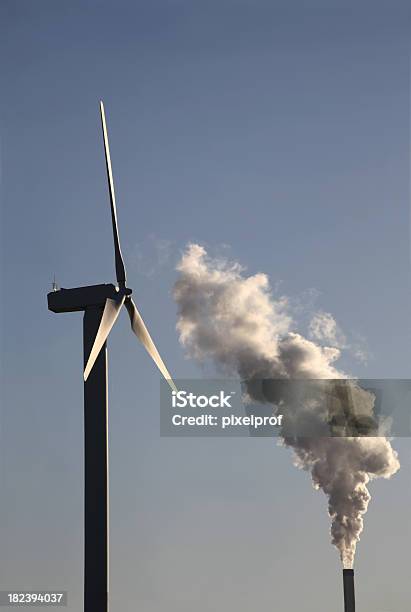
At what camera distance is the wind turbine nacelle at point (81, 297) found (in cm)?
5347

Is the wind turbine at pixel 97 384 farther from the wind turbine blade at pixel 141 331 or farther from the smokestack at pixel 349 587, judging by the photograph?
the smokestack at pixel 349 587

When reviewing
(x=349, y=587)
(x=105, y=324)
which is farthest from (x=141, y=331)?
(x=349, y=587)

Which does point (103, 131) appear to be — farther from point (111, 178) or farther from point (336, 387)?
point (336, 387)

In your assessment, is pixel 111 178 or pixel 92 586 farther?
pixel 111 178

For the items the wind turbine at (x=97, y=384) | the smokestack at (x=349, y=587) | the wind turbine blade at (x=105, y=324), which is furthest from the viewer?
the smokestack at (x=349, y=587)

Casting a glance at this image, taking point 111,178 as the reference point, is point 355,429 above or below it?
below

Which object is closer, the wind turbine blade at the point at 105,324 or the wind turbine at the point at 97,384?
the wind turbine at the point at 97,384

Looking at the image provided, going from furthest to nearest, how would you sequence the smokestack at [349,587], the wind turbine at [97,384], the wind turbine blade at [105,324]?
the smokestack at [349,587] < the wind turbine blade at [105,324] < the wind turbine at [97,384]

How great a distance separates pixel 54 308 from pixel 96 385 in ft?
15.9

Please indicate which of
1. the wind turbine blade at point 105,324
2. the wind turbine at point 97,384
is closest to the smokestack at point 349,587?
the wind turbine at point 97,384

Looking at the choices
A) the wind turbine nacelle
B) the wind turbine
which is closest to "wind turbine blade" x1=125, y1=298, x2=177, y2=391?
the wind turbine

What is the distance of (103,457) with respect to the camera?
51250 mm

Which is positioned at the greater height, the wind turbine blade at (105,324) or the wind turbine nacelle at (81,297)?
the wind turbine nacelle at (81,297)

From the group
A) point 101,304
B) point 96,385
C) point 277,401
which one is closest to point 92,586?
point 96,385
